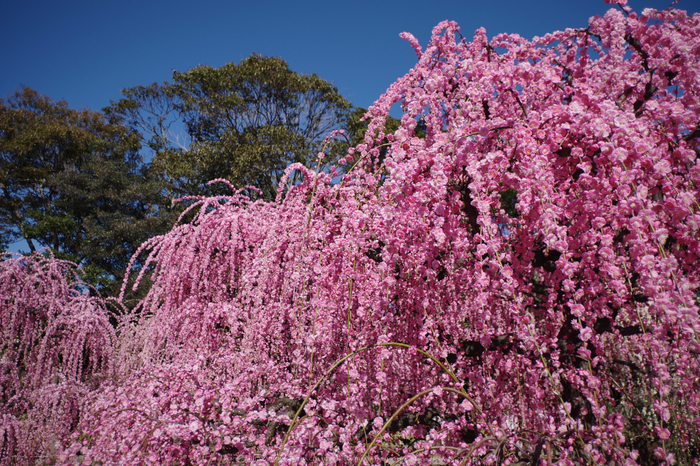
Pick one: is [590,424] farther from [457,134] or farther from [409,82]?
[409,82]

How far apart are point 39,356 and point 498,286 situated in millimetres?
4862

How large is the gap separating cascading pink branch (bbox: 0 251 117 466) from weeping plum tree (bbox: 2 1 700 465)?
1.73 meters

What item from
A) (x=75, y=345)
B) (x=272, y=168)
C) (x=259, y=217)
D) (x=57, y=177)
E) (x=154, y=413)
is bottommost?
(x=154, y=413)

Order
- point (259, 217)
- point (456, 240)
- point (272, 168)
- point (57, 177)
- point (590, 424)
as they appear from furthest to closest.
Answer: point (57, 177), point (272, 168), point (259, 217), point (456, 240), point (590, 424)

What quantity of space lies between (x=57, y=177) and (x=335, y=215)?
18015 mm

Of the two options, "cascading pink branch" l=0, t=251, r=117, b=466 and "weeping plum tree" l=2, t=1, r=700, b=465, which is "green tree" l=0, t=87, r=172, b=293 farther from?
"weeping plum tree" l=2, t=1, r=700, b=465

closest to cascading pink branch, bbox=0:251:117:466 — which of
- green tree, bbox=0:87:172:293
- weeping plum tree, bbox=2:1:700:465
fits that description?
weeping plum tree, bbox=2:1:700:465

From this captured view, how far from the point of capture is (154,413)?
2.12 m

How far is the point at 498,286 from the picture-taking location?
5.26 ft

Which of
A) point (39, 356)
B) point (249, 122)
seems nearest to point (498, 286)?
point (39, 356)

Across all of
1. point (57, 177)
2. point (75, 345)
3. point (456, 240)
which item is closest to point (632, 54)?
point (456, 240)

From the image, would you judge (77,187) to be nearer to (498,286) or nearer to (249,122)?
(249,122)

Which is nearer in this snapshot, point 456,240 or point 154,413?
point 456,240

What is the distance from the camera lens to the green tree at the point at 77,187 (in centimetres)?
1387
